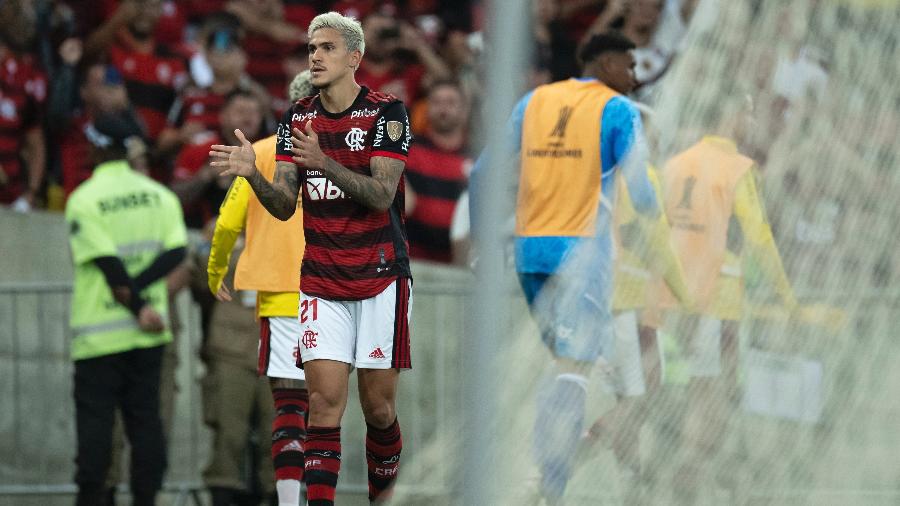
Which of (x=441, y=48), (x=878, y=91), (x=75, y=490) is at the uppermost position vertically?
(x=441, y=48)

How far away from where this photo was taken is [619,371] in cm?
593

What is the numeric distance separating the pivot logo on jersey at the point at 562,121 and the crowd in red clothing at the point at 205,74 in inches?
135

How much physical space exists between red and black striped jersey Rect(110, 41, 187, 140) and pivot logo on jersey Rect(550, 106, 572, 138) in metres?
4.92

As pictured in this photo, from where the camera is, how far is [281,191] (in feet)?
23.0

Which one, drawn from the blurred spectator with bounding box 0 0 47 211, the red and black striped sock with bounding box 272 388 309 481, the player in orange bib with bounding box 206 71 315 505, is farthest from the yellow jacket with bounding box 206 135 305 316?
the blurred spectator with bounding box 0 0 47 211

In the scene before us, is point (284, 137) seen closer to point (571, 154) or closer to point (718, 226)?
point (571, 154)

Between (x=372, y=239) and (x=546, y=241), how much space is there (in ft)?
4.35

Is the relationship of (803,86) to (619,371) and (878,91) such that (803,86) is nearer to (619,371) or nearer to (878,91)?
(878,91)

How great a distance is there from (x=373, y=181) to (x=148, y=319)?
125 inches

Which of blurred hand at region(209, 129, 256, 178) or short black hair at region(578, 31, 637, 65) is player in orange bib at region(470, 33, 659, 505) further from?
blurred hand at region(209, 129, 256, 178)

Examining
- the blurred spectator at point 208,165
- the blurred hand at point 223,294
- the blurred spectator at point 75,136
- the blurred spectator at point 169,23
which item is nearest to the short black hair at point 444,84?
the blurred spectator at point 208,165

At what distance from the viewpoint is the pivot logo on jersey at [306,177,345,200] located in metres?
7.09

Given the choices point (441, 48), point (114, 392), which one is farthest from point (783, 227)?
point (441, 48)

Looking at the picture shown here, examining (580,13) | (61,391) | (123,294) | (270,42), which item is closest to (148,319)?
(123,294)
